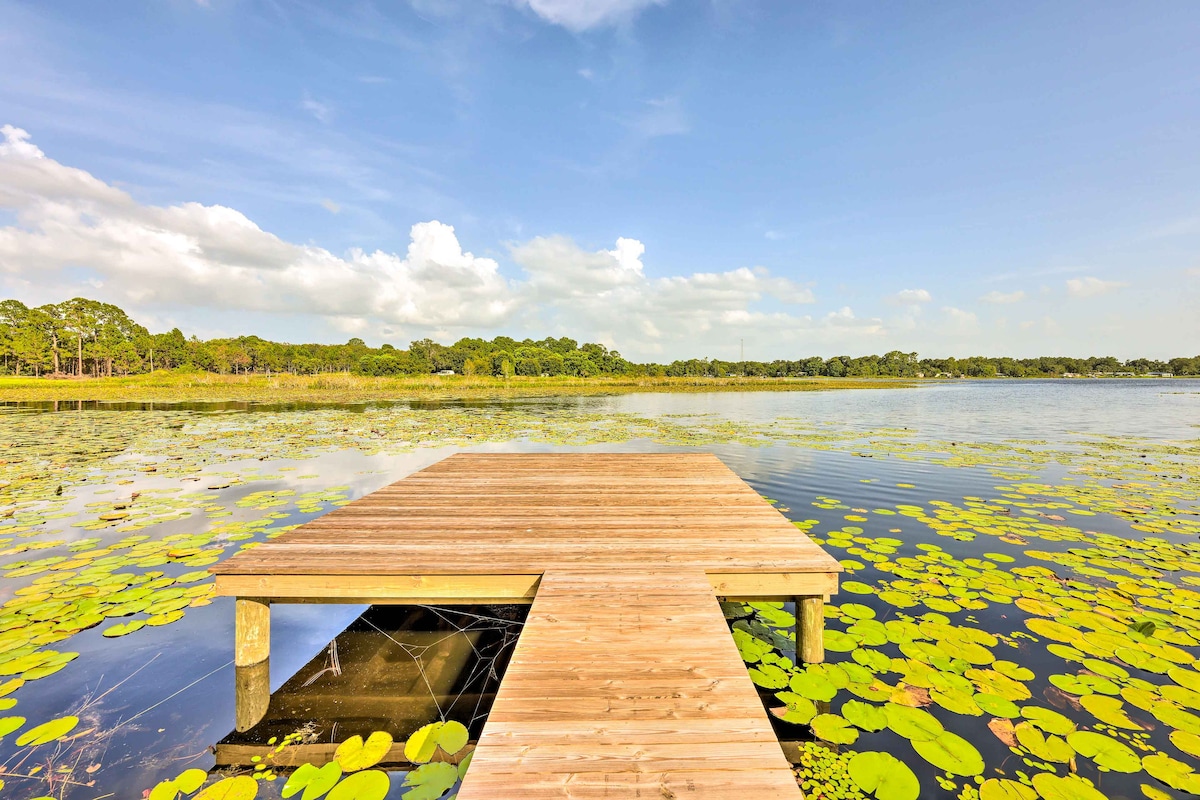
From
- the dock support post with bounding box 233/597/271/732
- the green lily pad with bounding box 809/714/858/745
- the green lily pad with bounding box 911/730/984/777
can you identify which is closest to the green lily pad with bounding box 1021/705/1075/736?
the green lily pad with bounding box 911/730/984/777

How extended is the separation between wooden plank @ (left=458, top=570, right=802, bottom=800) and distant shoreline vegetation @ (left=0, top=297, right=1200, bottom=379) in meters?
70.9

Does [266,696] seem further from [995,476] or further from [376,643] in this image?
[995,476]

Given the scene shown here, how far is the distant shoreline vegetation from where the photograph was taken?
58312mm

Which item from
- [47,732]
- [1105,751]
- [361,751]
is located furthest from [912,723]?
[47,732]

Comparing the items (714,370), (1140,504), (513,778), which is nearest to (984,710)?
(513,778)

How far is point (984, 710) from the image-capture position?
2744mm

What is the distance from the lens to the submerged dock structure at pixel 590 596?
1.64 m

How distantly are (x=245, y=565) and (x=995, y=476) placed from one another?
11742 mm

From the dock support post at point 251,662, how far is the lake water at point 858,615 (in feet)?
0.49

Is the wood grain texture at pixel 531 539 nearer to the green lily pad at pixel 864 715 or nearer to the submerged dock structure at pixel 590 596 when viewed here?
the submerged dock structure at pixel 590 596

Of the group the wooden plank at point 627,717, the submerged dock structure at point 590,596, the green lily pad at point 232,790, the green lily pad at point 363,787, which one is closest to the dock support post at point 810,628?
the submerged dock structure at point 590,596

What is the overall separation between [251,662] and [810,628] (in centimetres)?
376

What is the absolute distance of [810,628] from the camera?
324cm

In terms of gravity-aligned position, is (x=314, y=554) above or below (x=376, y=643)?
above
